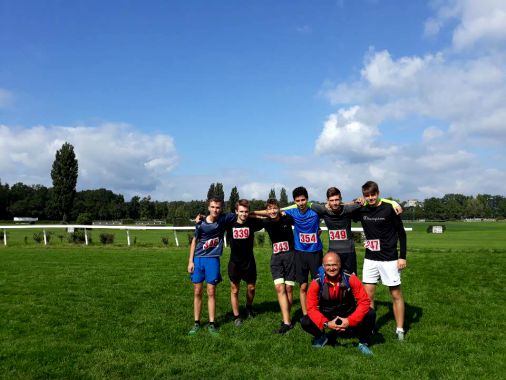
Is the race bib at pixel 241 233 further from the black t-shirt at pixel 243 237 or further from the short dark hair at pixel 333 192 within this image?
the short dark hair at pixel 333 192

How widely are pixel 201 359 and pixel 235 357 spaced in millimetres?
462

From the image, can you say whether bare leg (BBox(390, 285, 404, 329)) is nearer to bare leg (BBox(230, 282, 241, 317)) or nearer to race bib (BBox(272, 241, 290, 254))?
race bib (BBox(272, 241, 290, 254))

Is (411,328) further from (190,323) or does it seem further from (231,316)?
(190,323)

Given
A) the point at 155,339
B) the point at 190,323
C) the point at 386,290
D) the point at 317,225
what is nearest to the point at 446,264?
the point at 386,290

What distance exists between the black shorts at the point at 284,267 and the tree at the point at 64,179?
7868cm

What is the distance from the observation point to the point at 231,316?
8273 mm

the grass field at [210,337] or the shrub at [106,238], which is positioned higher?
the shrub at [106,238]

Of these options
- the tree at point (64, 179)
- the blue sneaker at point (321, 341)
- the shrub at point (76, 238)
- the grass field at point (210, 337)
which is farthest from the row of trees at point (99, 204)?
the blue sneaker at point (321, 341)

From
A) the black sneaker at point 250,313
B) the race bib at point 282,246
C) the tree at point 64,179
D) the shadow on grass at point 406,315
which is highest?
the tree at point 64,179

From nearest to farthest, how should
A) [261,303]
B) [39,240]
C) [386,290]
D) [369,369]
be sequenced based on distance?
1. [369,369]
2. [261,303]
3. [386,290]
4. [39,240]

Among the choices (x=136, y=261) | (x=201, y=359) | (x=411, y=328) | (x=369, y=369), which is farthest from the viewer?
(x=136, y=261)

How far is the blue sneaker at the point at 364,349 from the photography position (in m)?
5.93

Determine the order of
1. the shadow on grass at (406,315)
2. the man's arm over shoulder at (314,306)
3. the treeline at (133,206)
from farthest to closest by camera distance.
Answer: the treeline at (133,206)
the shadow on grass at (406,315)
the man's arm over shoulder at (314,306)

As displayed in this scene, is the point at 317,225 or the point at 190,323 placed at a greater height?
the point at 317,225
